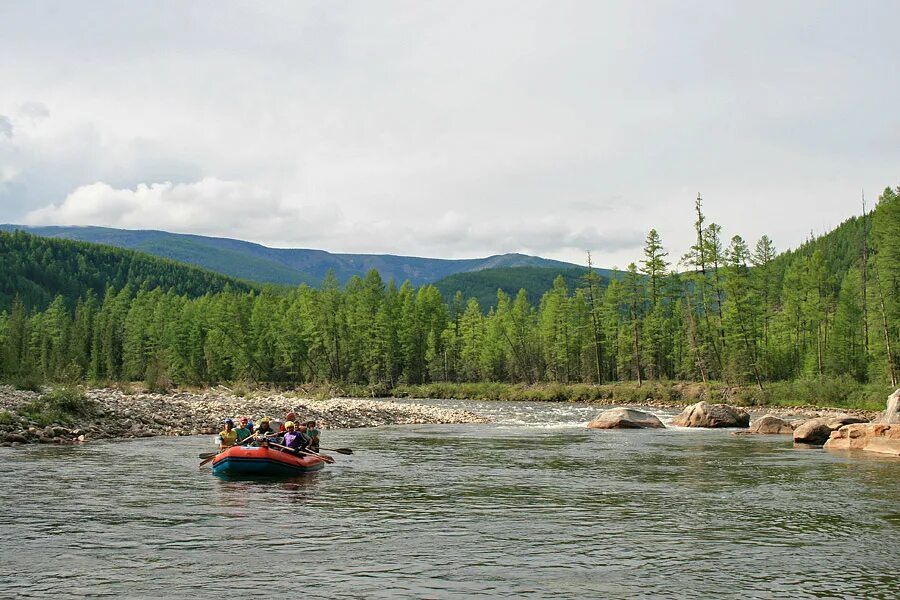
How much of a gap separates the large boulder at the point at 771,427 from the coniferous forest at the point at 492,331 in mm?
30125

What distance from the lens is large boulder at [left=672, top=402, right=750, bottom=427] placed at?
4275 cm

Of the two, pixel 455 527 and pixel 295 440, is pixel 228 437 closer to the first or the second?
pixel 295 440

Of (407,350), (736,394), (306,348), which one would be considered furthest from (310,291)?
(736,394)

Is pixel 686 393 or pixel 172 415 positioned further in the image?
A: pixel 686 393

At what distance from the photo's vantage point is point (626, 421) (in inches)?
1673

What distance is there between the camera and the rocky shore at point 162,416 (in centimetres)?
3047

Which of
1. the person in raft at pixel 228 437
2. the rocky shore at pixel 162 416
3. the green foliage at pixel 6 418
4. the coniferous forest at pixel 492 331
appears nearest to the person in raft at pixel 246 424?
the person in raft at pixel 228 437

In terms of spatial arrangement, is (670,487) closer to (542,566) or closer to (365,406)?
(542,566)

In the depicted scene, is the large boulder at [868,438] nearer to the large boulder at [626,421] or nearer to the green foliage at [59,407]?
the large boulder at [626,421]

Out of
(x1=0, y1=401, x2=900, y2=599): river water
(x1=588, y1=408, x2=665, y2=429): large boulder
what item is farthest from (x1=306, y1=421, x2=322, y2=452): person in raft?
(x1=588, y1=408, x2=665, y2=429): large boulder

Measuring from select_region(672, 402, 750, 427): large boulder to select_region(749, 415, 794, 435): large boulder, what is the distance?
3.73 meters

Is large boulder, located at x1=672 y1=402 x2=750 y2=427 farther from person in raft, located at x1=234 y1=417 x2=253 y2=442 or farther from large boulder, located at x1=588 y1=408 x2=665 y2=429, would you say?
person in raft, located at x1=234 y1=417 x2=253 y2=442

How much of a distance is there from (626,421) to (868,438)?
1405 cm

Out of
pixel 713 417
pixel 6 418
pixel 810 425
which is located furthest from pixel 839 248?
pixel 6 418
